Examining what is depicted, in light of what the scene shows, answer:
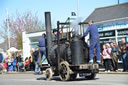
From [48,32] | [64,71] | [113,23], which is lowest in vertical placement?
[64,71]

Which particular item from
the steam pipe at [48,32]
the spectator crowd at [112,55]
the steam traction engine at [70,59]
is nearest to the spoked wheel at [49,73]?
the steam traction engine at [70,59]

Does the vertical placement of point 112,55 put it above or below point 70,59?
above

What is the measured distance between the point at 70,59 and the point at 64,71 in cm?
53

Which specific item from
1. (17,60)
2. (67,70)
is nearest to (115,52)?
(67,70)

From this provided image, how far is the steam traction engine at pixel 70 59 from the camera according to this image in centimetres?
1277

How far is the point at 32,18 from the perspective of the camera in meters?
59.5

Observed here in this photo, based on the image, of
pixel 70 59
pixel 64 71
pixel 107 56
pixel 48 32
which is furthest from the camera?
pixel 107 56

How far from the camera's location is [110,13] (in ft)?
78.2

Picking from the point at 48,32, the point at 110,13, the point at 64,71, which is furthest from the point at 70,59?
the point at 110,13

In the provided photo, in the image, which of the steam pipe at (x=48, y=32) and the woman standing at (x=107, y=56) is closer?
the steam pipe at (x=48, y=32)

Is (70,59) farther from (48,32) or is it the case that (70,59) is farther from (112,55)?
(112,55)

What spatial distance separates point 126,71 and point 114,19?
18.0 feet

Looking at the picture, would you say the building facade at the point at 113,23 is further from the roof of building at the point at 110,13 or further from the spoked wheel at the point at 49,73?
the spoked wheel at the point at 49,73

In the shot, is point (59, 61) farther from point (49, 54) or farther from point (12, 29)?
point (12, 29)
